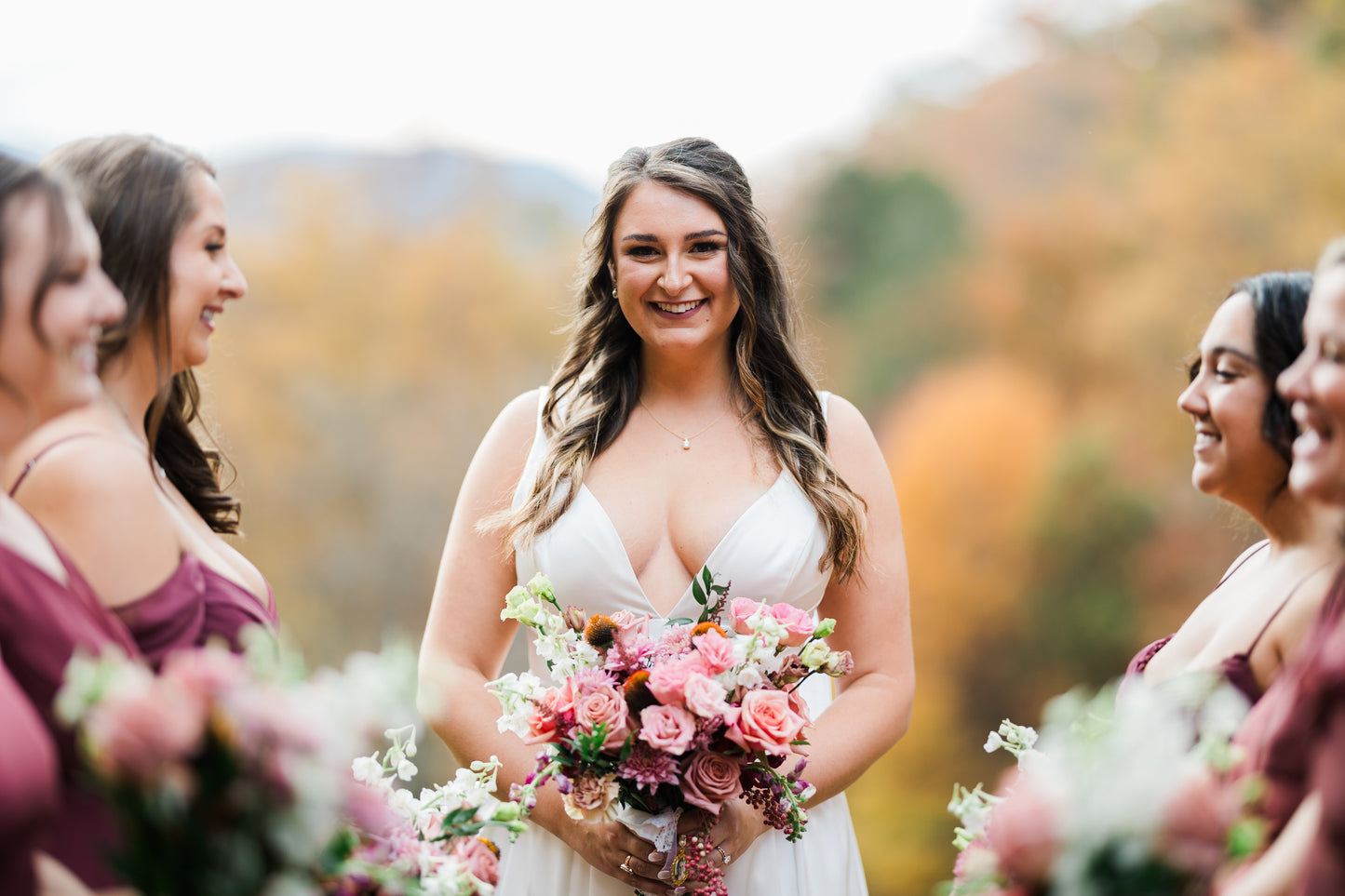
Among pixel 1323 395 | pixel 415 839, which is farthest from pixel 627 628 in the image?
pixel 1323 395

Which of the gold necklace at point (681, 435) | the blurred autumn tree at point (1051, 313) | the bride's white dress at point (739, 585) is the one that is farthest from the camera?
the blurred autumn tree at point (1051, 313)

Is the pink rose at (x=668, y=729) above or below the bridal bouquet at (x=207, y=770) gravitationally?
above

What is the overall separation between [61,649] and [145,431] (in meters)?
0.83

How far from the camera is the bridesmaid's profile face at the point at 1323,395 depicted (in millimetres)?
2246

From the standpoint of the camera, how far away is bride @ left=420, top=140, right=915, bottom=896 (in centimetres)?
369

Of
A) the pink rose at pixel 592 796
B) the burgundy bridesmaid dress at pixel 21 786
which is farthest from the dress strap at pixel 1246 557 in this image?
the burgundy bridesmaid dress at pixel 21 786

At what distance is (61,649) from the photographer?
2277 mm

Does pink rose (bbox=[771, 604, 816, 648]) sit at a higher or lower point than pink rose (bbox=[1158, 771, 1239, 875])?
higher

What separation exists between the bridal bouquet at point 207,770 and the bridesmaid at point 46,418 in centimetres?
27

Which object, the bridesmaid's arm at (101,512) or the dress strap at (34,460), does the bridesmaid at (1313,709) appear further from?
the dress strap at (34,460)

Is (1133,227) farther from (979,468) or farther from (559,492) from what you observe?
(559,492)

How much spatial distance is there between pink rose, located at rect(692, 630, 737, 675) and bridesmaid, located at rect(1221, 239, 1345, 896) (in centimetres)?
114

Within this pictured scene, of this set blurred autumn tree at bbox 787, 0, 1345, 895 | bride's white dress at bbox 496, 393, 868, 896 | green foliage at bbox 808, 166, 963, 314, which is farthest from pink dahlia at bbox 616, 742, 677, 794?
green foliage at bbox 808, 166, 963, 314

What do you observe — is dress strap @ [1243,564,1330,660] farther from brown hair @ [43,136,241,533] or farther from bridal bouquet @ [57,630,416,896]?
brown hair @ [43,136,241,533]
